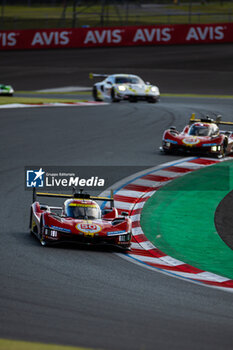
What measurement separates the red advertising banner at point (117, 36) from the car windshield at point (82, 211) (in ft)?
118

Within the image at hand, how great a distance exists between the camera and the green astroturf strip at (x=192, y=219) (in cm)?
1264

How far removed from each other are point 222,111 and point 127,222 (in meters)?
18.2

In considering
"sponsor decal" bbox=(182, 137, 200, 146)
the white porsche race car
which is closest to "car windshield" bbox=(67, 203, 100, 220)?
"sponsor decal" bbox=(182, 137, 200, 146)

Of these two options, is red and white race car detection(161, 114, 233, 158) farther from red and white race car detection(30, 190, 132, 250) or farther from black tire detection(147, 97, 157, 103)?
black tire detection(147, 97, 157, 103)

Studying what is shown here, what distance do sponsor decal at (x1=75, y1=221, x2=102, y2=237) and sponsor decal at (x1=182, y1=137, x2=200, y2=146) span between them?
900 cm

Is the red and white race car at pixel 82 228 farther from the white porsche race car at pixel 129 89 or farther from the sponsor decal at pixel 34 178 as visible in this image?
the white porsche race car at pixel 129 89

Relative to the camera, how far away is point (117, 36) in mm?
49062

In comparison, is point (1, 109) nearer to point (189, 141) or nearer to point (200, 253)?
point (189, 141)

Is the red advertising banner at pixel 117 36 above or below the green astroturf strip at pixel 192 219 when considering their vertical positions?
above

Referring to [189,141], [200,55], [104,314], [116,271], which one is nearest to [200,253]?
[116,271]

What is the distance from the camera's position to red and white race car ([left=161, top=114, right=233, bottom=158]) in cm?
2091

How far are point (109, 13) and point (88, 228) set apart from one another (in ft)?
146

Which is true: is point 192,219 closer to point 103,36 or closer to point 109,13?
point 103,36

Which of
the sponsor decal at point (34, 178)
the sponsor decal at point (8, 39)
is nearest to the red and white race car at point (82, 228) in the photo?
the sponsor decal at point (34, 178)
